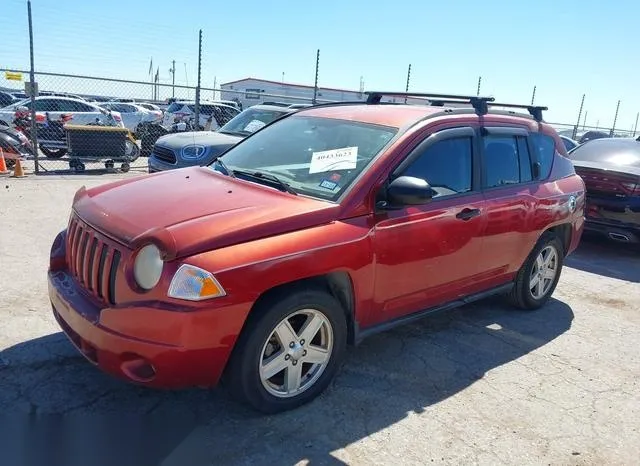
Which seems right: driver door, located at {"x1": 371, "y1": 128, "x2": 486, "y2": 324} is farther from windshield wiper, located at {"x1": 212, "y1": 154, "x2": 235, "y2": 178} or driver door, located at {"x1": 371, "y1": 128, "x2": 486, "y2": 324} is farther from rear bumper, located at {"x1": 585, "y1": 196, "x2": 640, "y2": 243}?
rear bumper, located at {"x1": 585, "y1": 196, "x2": 640, "y2": 243}

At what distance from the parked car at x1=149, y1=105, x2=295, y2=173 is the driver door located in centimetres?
451

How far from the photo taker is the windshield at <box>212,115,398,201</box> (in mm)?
3582

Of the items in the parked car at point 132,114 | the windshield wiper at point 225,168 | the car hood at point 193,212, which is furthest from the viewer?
the parked car at point 132,114

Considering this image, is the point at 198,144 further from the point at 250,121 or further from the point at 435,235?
the point at 435,235

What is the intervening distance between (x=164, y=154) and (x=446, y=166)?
610 centimetres

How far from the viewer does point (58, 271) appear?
3498 millimetres

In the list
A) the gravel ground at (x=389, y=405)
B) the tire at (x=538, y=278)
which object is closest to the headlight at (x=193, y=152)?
the gravel ground at (x=389, y=405)

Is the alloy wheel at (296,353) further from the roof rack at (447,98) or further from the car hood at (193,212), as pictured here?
the roof rack at (447,98)

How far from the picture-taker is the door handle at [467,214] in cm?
400

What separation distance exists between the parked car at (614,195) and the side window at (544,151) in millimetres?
2874

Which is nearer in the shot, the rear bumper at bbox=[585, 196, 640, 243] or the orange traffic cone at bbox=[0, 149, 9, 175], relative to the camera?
the rear bumper at bbox=[585, 196, 640, 243]

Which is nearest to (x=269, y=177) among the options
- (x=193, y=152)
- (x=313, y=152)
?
(x=313, y=152)

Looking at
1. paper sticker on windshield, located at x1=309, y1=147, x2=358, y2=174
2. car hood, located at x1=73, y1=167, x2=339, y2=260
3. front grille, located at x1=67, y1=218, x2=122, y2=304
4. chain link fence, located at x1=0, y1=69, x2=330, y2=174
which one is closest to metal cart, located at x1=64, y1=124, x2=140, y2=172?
chain link fence, located at x1=0, y1=69, x2=330, y2=174

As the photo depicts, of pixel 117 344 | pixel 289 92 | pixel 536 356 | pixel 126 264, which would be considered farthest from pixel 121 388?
pixel 289 92
